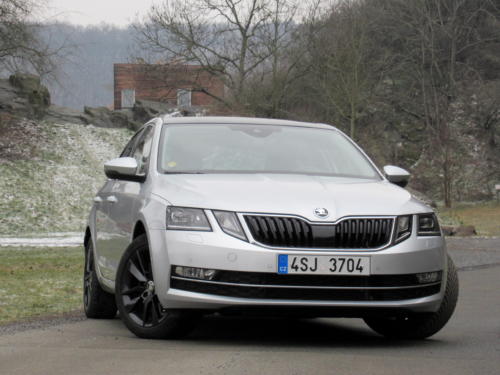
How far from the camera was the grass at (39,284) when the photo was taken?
959 centimetres

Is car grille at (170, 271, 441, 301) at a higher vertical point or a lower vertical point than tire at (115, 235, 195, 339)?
higher

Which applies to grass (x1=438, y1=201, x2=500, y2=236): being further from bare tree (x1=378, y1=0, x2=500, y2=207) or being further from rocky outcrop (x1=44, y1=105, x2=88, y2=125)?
rocky outcrop (x1=44, y1=105, x2=88, y2=125)

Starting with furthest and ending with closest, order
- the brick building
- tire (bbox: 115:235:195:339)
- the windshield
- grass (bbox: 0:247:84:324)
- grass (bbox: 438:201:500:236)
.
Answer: the brick building < grass (bbox: 438:201:500:236) < grass (bbox: 0:247:84:324) < the windshield < tire (bbox: 115:235:195:339)

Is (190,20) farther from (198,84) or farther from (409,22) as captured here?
(409,22)

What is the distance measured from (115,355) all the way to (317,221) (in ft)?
4.76

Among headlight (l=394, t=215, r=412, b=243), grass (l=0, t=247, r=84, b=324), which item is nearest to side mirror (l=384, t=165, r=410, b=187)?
headlight (l=394, t=215, r=412, b=243)

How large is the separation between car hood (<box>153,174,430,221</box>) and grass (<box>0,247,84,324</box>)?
2.60 metres

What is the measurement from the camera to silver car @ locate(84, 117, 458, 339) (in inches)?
244

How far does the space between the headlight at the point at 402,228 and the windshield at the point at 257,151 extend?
1.10m

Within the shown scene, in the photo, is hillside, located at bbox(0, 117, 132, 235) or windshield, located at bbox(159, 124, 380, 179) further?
hillside, located at bbox(0, 117, 132, 235)

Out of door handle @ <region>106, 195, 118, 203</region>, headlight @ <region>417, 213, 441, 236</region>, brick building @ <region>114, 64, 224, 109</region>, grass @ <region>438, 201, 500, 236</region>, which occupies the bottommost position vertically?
grass @ <region>438, 201, 500, 236</region>

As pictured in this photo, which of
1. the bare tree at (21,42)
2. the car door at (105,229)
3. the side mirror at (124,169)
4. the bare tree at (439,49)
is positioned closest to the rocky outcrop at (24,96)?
the bare tree at (21,42)

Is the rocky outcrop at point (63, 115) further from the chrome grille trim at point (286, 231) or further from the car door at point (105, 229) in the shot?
the chrome grille trim at point (286, 231)

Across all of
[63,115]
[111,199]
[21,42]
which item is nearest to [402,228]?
[111,199]
